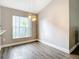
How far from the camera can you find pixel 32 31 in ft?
18.1

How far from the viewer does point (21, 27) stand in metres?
5.06

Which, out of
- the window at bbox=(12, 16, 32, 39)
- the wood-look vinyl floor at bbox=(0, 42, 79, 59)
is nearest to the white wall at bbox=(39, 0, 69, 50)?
the wood-look vinyl floor at bbox=(0, 42, 79, 59)

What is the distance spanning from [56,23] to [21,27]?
241 cm

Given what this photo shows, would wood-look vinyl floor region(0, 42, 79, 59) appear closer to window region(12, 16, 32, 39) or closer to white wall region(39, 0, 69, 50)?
white wall region(39, 0, 69, 50)

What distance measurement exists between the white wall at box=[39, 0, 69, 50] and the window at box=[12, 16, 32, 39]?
935mm

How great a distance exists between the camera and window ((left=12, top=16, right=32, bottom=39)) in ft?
15.6

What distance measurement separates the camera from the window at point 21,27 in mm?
4758

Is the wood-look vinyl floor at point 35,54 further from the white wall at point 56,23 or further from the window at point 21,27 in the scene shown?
the window at point 21,27

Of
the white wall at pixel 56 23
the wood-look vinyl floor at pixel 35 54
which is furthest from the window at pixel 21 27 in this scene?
the wood-look vinyl floor at pixel 35 54

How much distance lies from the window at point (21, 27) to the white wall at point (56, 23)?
3.07ft

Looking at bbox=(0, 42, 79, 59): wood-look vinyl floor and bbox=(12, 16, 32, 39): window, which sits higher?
bbox=(12, 16, 32, 39): window

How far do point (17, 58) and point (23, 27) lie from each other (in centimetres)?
265

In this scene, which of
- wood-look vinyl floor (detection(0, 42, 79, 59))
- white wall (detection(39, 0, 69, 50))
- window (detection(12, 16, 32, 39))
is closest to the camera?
wood-look vinyl floor (detection(0, 42, 79, 59))

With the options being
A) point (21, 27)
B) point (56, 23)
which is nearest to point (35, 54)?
point (56, 23)
